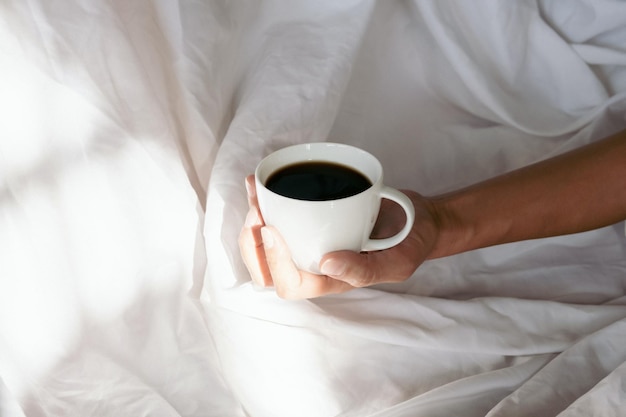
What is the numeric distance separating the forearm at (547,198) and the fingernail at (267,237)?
0.23m

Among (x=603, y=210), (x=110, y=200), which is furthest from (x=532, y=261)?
(x=110, y=200)

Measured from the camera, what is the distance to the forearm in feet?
2.72

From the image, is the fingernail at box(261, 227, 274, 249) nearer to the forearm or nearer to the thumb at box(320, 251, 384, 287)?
the thumb at box(320, 251, 384, 287)

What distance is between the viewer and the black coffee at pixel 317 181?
657mm

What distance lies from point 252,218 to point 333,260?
0.35 ft

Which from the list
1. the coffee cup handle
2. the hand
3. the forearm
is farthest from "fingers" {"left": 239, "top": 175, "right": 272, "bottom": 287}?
the forearm

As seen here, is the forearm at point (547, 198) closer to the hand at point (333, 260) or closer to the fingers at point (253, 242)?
the hand at point (333, 260)

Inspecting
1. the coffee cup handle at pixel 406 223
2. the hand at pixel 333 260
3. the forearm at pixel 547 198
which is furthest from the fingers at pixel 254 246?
the forearm at pixel 547 198

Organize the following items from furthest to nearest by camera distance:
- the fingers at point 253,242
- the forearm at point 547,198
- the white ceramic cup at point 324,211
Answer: the forearm at point 547,198
the fingers at point 253,242
the white ceramic cup at point 324,211

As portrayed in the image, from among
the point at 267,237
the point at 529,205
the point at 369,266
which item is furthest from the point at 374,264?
the point at 529,205

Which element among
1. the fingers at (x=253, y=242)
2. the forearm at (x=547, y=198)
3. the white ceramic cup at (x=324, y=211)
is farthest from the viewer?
the forearm at (x=547, y=198)

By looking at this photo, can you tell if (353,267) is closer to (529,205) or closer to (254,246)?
(254,246)

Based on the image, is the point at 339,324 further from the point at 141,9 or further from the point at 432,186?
the point at 141,9

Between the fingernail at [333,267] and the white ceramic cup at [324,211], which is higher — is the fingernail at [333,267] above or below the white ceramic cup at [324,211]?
below
